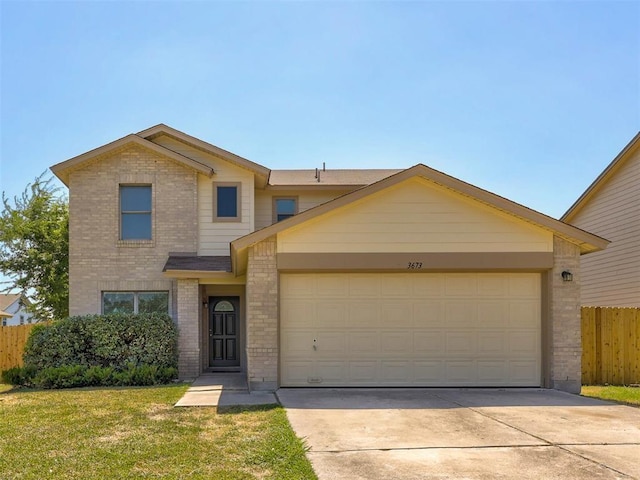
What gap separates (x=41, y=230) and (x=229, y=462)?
1983cm

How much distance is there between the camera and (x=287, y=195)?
17.8 metres

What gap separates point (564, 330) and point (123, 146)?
12225mm

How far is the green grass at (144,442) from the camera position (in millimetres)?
6152

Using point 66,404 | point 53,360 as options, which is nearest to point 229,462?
point 66,404

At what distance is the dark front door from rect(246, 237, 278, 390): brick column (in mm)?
5192

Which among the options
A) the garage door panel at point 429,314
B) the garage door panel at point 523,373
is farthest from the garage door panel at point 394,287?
the garage door panel at point 523,373

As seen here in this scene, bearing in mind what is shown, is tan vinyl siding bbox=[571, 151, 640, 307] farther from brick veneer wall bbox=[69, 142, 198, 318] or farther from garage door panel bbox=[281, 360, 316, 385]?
brick veneer wall bbox=[69, 142, 198, 318]

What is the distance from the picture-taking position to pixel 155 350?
1417 cm

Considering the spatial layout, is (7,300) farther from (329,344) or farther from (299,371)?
(329,344)

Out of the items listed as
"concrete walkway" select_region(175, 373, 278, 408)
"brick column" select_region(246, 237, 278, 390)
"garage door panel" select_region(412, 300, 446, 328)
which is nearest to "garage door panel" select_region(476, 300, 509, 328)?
"garage door panel" select_region(412, 300, 446, 328)

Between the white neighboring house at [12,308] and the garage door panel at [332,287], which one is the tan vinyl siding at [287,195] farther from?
the white neighboring house at [12,308]

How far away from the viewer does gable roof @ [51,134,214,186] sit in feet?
51.0

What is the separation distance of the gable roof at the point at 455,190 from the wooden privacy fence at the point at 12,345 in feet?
28.4

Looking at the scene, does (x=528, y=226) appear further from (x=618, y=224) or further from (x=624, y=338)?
(x=618, y=224)
